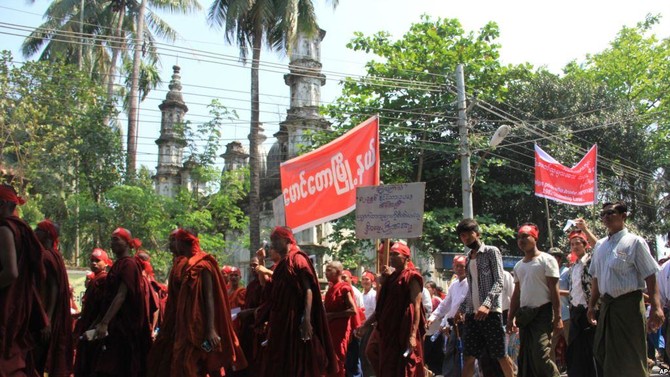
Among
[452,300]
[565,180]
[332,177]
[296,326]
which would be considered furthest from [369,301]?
[565,180]

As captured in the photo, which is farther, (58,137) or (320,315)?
(58,137)

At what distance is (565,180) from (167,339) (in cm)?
1301

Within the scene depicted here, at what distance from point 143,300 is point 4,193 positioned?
2.32 meters

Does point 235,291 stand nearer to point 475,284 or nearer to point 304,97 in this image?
point 475,284

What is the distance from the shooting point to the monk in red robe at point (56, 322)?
19.1 ft

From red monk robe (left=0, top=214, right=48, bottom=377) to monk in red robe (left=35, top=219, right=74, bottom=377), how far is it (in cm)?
79

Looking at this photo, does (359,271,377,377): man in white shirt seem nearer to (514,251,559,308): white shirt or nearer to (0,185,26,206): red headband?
(514,251,559,308): white shirt

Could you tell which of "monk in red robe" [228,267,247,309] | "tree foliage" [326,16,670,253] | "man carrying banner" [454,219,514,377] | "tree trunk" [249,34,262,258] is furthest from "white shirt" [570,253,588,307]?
"tree trunk" [249,34,262,258]

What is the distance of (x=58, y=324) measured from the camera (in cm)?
593

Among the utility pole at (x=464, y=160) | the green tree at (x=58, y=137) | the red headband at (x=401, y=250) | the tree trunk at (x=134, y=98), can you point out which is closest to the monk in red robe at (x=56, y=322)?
the red headband at (x=401, y=250)

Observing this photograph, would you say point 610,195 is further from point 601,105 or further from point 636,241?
point 636,241

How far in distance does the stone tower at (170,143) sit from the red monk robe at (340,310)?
30525 mm

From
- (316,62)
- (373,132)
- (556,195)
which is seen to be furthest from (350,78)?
(373,132)

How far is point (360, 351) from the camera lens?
35.4ft
